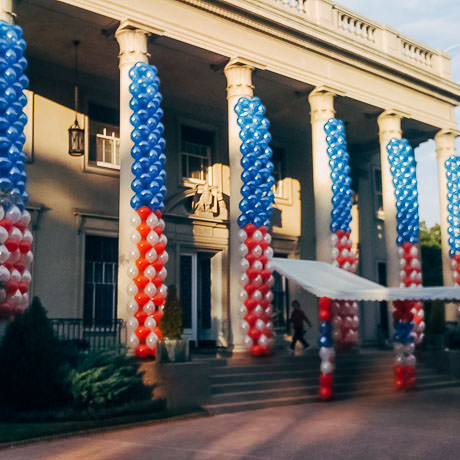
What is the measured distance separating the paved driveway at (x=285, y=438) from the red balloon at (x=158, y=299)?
2.72 m

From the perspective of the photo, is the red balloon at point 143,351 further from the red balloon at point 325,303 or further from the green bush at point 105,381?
A: the red balloon at point 325,303

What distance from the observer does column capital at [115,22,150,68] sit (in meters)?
13.5

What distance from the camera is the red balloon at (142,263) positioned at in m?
12.4

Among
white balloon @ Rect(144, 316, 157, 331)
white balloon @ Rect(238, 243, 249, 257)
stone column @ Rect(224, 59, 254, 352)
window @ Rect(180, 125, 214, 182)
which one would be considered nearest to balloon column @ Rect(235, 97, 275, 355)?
white balloon @ Rect(238, 243, 249, 257)

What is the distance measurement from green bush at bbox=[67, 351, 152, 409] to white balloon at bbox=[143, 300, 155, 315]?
144 centimetres

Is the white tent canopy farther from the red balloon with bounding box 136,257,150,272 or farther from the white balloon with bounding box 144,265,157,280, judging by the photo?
the red balloon with bounding box 136,257,150,272

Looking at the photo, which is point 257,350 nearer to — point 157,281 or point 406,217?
point 157,281

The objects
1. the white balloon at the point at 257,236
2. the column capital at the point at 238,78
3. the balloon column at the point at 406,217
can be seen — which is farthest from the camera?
the balloon column at the point at 406,217

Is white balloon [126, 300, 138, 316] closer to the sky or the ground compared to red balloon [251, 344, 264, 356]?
closer to the sky

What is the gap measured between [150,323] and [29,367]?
3.02 meters

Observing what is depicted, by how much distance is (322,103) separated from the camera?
56.8 ft

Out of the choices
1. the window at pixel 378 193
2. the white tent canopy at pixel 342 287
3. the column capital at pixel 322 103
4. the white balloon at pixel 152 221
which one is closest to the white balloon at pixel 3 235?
the white balloon at pixel 152 221

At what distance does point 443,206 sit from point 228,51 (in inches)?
388

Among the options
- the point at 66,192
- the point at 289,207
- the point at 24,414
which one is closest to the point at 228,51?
the point at 66,192
